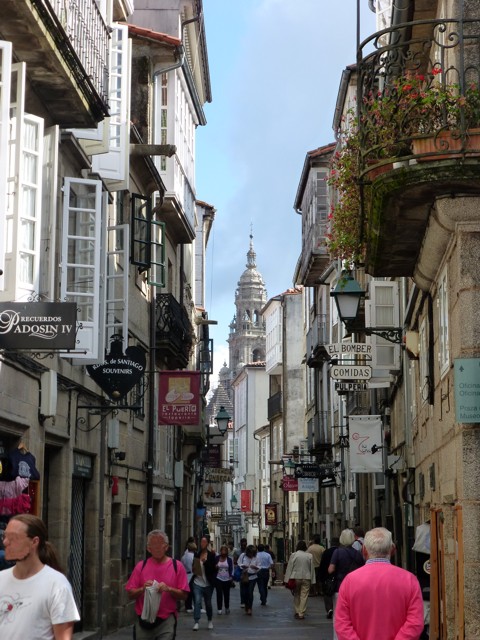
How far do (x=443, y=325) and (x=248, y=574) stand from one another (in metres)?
16.3

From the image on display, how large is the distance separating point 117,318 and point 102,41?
6077 millimetres

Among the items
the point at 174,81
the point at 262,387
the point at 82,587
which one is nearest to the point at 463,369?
the point at 82,587

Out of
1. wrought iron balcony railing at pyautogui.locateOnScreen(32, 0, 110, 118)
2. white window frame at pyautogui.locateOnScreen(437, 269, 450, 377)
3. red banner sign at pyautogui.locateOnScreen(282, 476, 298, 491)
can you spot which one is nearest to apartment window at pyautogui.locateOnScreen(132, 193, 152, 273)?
wrought iron balcony railing at pyautogui.locateOnScreen(32, 0, 110, 118)

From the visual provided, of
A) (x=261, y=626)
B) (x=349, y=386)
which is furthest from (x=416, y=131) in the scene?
(x=349, y=386)

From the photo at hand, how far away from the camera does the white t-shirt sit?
5902 mm

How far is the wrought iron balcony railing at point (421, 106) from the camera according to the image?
439 inches

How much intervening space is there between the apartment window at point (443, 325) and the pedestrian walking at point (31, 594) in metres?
7.38

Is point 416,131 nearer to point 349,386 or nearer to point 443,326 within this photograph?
point 443,326

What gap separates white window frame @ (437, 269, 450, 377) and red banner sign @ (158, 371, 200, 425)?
11.8 m

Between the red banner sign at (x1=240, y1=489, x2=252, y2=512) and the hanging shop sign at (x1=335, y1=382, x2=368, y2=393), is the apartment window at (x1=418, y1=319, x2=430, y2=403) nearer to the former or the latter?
the hanging shop sign at (x1=335, y1=382, x2=368, y2=393)

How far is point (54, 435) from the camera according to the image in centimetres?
1711

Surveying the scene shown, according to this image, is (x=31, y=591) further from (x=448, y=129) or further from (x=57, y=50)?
(x=57, y=50)

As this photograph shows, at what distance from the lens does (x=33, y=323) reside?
39.2 feet

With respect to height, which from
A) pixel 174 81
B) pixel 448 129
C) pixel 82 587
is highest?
pixel 174 81
